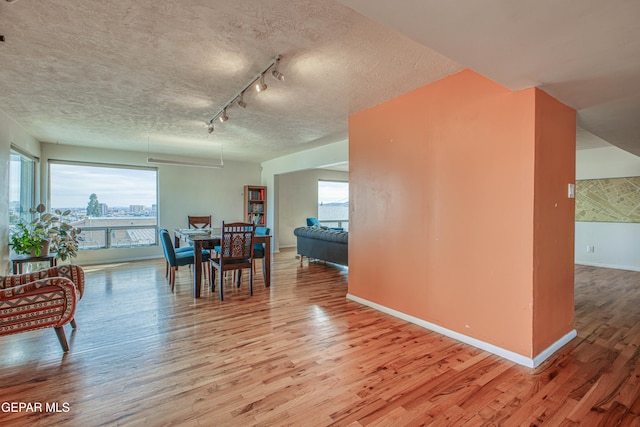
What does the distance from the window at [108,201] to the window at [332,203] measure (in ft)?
14.8

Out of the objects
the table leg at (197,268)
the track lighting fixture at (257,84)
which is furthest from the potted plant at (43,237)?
the track lighting fixture at (257,84)

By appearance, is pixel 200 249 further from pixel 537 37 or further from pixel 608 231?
pixel 608 231

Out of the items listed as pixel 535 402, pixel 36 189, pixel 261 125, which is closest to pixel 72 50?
pixel 261 125

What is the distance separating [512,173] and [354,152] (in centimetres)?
187

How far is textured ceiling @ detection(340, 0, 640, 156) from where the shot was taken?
1.31 meters

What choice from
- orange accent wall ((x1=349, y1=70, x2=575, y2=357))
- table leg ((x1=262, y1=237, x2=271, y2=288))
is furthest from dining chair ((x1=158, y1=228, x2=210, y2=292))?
orange accent wall ((x1=349, y1=70, x2=575, y2=357))

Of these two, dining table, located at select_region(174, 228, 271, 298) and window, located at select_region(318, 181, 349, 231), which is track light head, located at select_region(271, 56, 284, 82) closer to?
dining table, located at select_region(174, 228, 271, 298)

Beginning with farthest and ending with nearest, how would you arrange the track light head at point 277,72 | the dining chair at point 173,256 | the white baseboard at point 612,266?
the white baseboard at point 612,266, the dining chair at point 173,256, the track light head at point 277,72

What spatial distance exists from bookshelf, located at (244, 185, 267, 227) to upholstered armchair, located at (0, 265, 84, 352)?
5264 millimetres

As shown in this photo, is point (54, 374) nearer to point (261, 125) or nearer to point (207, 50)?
point (207, 50)

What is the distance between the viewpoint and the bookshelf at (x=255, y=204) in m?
7.70

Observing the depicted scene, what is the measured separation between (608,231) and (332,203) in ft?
21.1

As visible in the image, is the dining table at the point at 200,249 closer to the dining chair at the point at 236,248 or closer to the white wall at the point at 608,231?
the dining chair at the point at 236,248

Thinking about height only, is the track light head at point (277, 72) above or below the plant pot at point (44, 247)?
above
